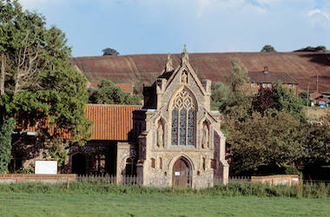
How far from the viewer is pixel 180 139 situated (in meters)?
45.8

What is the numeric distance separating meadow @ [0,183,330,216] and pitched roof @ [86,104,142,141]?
13.4 metres

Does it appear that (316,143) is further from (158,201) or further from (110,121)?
(158,201)

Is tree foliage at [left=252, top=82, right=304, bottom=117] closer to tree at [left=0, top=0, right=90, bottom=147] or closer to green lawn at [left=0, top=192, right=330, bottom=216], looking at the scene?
tree at [left=0, top=0, right=90, bottom=147]

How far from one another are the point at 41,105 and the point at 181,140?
11.9 m

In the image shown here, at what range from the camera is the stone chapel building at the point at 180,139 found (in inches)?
1769

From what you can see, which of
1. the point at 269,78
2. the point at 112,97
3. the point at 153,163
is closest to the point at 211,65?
the point at 269,78

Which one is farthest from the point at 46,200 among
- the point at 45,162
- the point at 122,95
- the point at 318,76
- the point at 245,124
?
the point at 318,76

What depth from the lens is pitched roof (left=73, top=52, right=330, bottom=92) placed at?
153250 mm

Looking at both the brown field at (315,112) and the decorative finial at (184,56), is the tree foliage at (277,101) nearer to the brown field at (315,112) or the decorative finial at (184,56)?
the brown field at (315,112)

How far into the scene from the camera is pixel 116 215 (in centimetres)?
2794

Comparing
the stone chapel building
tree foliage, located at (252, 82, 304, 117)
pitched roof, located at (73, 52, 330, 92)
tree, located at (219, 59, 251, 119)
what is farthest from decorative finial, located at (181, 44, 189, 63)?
pitched roof, located at (73, 52, 330, 92)

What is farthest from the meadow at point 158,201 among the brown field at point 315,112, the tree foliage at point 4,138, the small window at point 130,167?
the brown field at point 315,112

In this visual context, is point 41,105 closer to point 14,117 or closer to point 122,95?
point 14,117

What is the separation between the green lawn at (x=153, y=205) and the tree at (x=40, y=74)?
9843 mm
